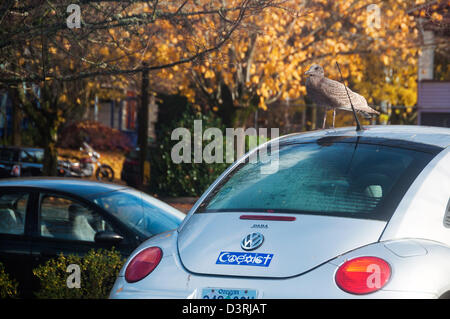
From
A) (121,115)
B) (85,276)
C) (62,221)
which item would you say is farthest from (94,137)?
(85,276)

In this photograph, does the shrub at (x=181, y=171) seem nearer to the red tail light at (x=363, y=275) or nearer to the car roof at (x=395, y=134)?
the car roof at (x=395, y=134)

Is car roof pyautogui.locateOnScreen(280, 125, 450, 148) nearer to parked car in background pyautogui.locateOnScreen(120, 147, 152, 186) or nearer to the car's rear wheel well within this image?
the car's rear wheel well

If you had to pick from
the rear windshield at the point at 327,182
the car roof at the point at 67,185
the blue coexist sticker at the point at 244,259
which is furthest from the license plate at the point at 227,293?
the car roof at the point at 67,185

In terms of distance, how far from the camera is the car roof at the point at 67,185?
7.26 m

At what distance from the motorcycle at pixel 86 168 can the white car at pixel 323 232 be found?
23807mm

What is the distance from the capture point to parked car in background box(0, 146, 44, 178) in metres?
24.2

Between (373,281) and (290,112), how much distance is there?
3471cm

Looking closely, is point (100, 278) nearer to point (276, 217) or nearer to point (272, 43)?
point (276, 217)

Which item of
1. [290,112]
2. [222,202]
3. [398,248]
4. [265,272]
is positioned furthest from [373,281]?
[290,112]

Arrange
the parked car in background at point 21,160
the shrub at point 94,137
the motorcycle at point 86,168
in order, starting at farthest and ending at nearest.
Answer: the shrub at point 94,137
the motorcycle at point 86,168
the parked car in background at point 21,160

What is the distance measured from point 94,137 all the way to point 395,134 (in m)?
36.2

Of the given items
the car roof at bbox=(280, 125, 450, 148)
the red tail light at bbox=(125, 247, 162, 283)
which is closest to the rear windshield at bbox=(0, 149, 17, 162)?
the car roof at bbox=(280, 125, 450, 148)

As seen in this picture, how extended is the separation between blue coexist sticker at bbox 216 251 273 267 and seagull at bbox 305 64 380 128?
2566 millimetres

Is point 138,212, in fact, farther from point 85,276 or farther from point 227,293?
point 227,293
